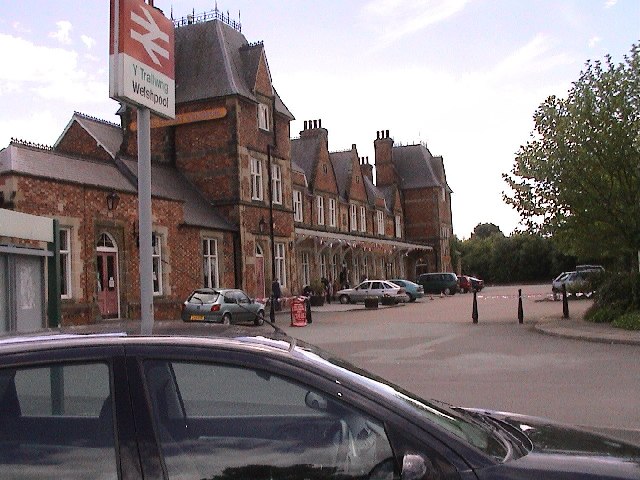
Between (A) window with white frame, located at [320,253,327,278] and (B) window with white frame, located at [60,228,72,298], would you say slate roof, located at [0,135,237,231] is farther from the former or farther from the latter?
(A) window with white frame, located at [320,253,327,278]

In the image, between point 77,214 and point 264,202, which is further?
point 264,202

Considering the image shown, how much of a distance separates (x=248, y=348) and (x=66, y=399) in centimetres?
71

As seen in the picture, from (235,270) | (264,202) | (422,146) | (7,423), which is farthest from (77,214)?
(422,146)

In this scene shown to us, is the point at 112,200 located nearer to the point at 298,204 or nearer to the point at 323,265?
the point at 298,204

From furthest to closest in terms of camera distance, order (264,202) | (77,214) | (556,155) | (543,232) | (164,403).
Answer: (264,202), (77,214), (543,232), (556,155), (164,403)

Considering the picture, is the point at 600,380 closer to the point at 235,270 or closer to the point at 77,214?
the point at 77,214

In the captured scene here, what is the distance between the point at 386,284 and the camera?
42.6m

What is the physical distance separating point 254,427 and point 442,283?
50836mm

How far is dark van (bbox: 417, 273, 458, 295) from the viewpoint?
52.6 meters

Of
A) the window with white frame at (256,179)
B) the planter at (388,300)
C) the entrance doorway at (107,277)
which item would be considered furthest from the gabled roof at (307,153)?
the entrance doorway at (107,277)

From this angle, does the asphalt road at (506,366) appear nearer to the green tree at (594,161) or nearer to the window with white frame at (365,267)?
the green tree at (594,161)

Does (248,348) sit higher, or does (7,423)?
(248,348)

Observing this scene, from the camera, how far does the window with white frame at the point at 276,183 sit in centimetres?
3541

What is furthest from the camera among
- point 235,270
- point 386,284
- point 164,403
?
point 386,284
